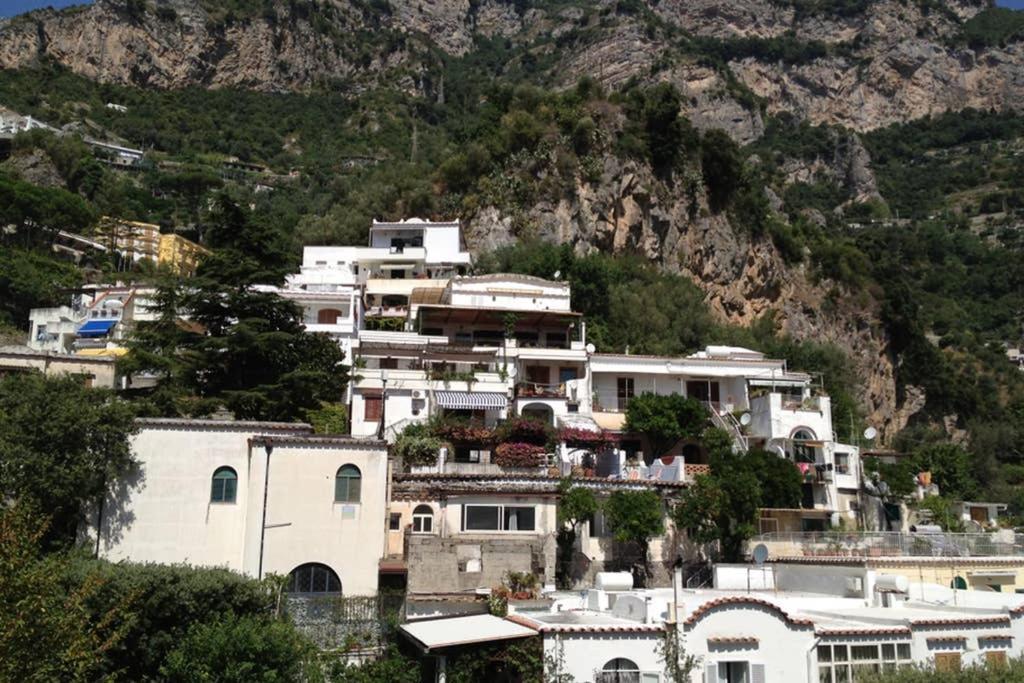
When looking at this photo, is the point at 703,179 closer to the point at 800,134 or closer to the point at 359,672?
the point at 359,672

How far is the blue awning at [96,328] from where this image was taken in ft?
150

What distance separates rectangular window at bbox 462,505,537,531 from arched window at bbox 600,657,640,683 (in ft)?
35.5

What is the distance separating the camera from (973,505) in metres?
42.6

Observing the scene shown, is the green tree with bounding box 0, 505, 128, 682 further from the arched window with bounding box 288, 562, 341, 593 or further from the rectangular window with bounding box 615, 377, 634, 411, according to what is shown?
the rectangular window with bounding box 615, 377, 634, 411

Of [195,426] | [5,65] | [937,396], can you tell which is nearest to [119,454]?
[195,426]

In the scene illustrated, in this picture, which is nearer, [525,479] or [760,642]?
[760,642]

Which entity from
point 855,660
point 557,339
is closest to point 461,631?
point 855,660

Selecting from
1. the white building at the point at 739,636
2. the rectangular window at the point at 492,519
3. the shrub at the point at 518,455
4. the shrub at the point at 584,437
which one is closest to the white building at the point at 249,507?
the rectangular window at the point at 492,519

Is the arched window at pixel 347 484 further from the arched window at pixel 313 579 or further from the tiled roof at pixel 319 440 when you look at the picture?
the arched window at pixel 313 579

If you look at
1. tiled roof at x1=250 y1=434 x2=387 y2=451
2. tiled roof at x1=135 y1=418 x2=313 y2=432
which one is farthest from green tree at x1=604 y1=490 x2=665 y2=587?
tiled roof at x1=135 y1=418 x2=313 y2=432

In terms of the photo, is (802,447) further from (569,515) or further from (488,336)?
(488,336)

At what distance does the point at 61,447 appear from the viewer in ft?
77.4

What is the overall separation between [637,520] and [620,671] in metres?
11.5

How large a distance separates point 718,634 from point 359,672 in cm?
804
